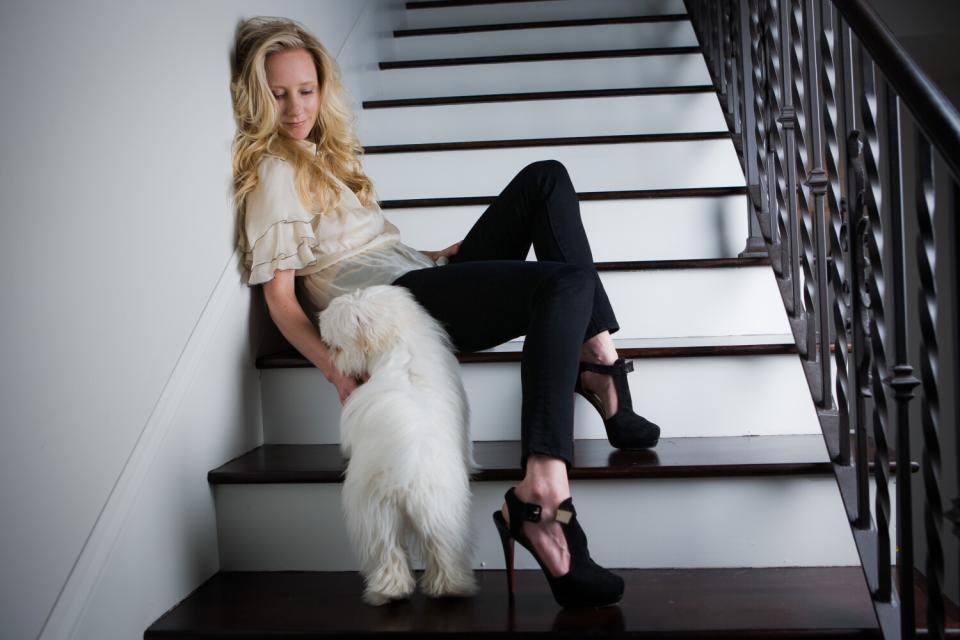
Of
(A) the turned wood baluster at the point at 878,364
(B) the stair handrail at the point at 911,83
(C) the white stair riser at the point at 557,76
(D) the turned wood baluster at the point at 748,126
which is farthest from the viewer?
(C) the white stair riser at the point at 557,76

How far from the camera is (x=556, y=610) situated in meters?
1.29

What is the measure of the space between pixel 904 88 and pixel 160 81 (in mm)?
1138

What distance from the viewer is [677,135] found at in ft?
8.00

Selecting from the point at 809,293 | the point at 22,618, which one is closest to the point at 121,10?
the point at 22,618

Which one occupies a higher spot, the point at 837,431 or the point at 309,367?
the point at 309,367

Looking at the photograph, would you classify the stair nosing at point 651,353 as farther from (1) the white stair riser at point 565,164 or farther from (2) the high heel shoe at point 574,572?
(1) the white stair riser at point 565,164

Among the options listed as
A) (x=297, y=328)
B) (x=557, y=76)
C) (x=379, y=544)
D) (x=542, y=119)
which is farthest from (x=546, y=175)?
(x=557, y=76)

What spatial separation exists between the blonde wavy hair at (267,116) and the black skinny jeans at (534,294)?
0.91 feet

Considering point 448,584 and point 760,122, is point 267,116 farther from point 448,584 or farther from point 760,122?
point 760,122

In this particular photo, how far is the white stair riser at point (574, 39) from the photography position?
10.5 ft

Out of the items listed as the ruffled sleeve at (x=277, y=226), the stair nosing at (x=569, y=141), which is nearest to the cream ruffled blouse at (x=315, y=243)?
the ruffled sleeve at (x=277, y=226)

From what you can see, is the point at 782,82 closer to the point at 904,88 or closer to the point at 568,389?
the point at 904,88

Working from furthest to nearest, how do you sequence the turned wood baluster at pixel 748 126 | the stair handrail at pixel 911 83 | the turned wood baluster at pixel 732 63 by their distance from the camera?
the turned wood baluster at pixel 732 63 < the turned wood baluster at pixel 748 126 < the stair handrail at pixel 911 83

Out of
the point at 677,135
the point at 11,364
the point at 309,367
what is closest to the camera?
the point at 11,364
